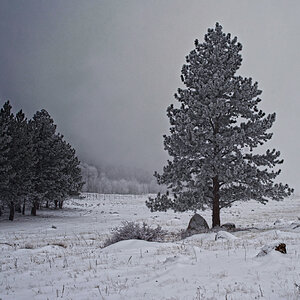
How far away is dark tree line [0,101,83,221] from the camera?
89.5ft

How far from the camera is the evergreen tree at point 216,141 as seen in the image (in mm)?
15336

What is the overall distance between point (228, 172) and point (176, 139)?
380 centimetres

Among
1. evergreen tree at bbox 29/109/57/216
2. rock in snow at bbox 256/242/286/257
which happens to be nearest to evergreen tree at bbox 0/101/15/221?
evergreen tree at bbox 29/109/57/216

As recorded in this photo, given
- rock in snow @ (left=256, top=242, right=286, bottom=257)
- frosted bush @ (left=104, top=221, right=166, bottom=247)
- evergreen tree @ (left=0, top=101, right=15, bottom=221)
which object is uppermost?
evergreen tree @ (left=0, top=101, right=15, bottom=221)

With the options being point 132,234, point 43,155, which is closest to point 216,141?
point 132,234

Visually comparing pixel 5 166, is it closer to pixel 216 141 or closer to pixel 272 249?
pixel 216 141

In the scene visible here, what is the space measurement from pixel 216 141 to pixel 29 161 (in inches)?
877

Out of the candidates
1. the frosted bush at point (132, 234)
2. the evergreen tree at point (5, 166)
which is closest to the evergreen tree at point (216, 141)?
the frosted bush at point (132, 234)

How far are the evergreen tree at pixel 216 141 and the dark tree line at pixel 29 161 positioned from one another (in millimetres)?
17541

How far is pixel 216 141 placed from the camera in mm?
15406

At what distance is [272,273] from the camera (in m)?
5.16

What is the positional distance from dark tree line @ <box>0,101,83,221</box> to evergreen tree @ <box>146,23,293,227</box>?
1754 centimetres

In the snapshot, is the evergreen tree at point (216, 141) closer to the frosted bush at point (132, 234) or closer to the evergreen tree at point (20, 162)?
the frosted bush at point (132, 234)

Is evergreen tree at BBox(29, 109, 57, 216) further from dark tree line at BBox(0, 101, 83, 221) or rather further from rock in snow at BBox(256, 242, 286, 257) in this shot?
rock in snow at BBox(256, 242, 286, 257)
